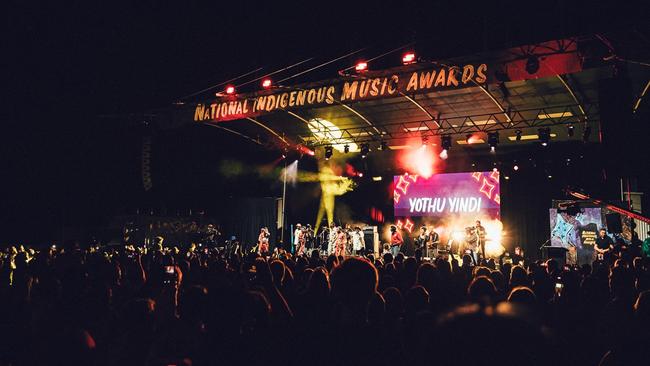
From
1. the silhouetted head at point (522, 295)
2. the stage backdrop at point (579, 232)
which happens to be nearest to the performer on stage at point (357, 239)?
the stage backdrop at point (579, 232)

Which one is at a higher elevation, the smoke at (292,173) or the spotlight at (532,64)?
the spotlight at (532,64)

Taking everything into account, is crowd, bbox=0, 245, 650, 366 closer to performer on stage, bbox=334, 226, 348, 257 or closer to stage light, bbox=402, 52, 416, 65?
stage light, bbox=402, 52, 416, 65

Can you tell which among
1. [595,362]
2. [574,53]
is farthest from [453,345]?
[574,53]

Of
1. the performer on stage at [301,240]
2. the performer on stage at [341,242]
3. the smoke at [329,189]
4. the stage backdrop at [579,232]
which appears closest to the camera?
the stage backdrop at [579,232]

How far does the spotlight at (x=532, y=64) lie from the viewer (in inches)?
402

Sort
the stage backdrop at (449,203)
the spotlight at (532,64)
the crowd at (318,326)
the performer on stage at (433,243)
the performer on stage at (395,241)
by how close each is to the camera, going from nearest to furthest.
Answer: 1. the crowd at (318,326)
2. the spotlight at (532,64)
3. the performer on stage at (433,243)
4. the stage backdrop at (449,203)
5. the performer on stage at (395,241)

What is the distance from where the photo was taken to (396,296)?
169 inches

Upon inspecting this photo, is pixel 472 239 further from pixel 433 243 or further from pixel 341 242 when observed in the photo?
pixel 341 242

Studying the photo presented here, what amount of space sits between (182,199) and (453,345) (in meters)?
23.5

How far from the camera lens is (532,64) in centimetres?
1027

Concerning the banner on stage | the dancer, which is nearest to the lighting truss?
the banner on stage

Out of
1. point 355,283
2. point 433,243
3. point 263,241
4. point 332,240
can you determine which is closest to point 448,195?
point 433,243

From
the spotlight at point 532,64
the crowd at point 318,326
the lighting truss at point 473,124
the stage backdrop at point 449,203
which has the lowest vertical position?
the crowd at point 318,326

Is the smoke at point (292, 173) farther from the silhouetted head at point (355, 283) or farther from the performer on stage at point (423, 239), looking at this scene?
the silhouetted head at point (355, 283)
